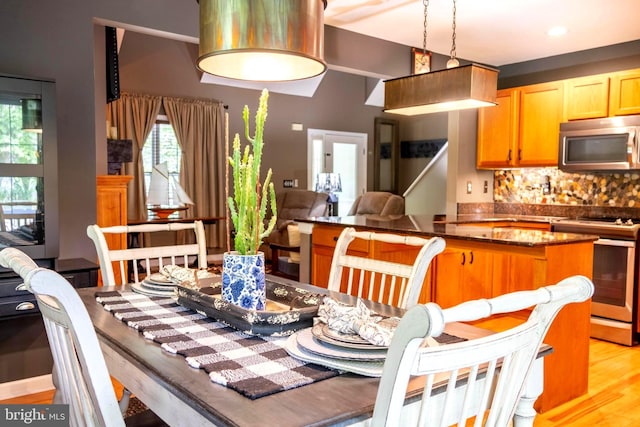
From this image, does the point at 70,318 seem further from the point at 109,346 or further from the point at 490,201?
the point at 490,201

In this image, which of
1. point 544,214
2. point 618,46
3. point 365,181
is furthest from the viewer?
point 365,181

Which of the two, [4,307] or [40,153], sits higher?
[40,153]

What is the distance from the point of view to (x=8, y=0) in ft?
8.95

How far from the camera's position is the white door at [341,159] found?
29.3ft

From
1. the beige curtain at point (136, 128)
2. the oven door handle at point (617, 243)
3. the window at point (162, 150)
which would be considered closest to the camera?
the oven door handle at point (617, 243)

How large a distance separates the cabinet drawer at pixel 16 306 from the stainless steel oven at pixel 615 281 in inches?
157

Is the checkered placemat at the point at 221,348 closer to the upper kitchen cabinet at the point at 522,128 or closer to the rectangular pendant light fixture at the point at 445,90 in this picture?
the rectangular pendant light fixture at the point at 445,90

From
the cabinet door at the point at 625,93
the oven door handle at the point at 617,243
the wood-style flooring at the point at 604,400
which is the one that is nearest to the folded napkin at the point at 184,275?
the wood-style flooring at the point at 604,400

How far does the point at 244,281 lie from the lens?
1462 millimetres

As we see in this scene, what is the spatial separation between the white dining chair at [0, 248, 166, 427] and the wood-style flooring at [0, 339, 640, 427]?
204 centimetres

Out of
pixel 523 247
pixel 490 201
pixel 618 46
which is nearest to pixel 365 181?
pixel 490 201

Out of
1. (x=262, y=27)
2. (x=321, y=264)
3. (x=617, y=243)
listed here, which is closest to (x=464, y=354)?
(x=262, y=27)

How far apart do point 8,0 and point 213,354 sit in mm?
2565

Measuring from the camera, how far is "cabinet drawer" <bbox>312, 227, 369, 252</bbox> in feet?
11.6
